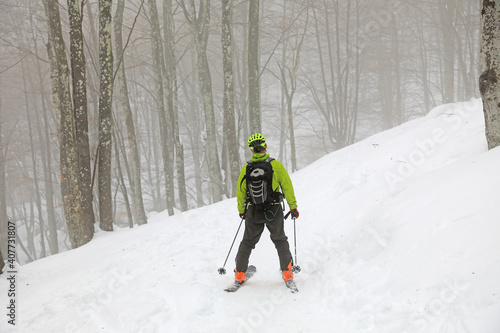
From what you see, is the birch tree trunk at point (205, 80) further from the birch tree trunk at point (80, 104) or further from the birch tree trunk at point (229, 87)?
the birch tree trunk at point (80, 104)

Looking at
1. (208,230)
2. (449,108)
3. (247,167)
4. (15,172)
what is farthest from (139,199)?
(15,172)

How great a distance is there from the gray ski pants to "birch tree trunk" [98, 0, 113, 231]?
5.44 m

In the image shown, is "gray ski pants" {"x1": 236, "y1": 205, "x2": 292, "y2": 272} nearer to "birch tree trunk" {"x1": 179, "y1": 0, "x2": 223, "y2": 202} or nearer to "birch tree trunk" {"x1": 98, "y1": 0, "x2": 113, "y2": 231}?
"birch tree trunk" {"x1": 98, "y1": 0, "x2": 113, "y2": 231}

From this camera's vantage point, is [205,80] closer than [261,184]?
No

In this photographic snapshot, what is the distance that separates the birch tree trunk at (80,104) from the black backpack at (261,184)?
550 centimetres

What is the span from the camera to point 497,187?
4246mm

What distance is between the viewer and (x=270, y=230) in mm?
5125

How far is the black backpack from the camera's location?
5.05 metres

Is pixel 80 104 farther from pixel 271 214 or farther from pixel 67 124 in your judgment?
pixel 271 214

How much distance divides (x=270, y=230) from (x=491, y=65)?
436cm

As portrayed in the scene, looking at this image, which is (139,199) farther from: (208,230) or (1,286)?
(1,286)

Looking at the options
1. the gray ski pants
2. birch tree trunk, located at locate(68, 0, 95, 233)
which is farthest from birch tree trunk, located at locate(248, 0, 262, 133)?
the gray ski pants

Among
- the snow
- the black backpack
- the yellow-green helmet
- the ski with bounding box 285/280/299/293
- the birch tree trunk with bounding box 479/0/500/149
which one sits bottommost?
the ski with bounding box 285/280/299/293

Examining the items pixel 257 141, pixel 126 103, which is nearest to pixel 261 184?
pixel 257 141
